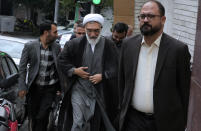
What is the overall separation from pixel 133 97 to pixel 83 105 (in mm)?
1664

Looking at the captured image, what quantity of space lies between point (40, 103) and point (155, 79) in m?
3.24

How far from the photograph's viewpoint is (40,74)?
6762 millimetres

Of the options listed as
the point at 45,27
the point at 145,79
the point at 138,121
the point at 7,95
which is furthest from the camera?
the point at 45,27

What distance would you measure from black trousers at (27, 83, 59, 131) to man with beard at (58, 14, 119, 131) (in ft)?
3.17

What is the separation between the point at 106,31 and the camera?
1967cm

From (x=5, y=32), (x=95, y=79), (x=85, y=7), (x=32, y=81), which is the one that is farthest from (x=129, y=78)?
(x=5, y=32)

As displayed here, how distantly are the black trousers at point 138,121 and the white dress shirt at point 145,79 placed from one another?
0.23 ft

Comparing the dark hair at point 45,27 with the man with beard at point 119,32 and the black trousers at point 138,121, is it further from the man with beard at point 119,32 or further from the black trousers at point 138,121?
the black trousers at point 138,121

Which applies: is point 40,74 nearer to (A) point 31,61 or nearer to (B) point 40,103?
(A) point 31,61

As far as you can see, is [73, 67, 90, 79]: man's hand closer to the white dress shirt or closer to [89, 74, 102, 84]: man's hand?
[89, 74, 102, 84]: man's hand

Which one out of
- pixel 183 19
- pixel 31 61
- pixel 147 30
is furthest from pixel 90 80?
pixel 183 19

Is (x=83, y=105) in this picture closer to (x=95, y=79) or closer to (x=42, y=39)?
(x=95, y=79)

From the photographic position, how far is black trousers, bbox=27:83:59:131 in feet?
22.4

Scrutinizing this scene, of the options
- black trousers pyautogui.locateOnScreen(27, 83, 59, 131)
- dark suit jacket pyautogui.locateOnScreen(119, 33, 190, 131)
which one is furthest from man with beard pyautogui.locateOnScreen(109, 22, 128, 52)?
dark suit jacket pyautogui.locateOnScreen(119, 33, 190, 131)
